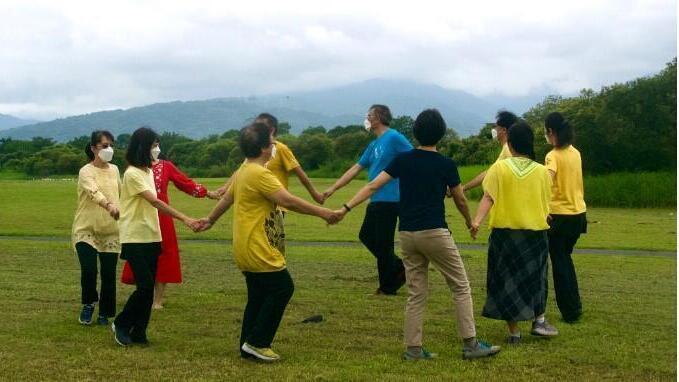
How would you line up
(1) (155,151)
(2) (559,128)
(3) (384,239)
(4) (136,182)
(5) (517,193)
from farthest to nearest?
(3) (384,239) → (2) (559,128) → (1) (155,151) → (4) (136,182) → (5) (517,193)

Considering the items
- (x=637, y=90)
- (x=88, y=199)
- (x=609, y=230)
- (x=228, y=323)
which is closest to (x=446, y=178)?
(x=228, y=323)

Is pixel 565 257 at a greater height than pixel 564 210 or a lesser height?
lesser

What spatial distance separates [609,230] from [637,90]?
20795mm

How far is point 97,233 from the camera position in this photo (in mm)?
8117

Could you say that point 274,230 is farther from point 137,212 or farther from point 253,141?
point 137,212

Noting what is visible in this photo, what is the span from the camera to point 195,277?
1191 cm

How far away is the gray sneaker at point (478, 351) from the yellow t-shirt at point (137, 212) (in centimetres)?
295

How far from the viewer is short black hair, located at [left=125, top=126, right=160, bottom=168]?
743 centimetres

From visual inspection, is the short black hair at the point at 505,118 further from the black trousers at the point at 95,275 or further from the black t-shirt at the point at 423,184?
the black trousers at the point at 95,275

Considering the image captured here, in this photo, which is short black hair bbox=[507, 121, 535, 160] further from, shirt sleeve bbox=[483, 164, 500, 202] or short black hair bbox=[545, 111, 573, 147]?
short black hair bbox=[545, 111, 573, 147]

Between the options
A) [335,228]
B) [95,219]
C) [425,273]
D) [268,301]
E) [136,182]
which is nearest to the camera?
[268,301]

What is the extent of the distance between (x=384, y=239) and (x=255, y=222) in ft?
11.8

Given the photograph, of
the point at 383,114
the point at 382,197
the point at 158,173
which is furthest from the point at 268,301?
the point at 383,114

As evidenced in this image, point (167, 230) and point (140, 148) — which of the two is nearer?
point (140, 148)
